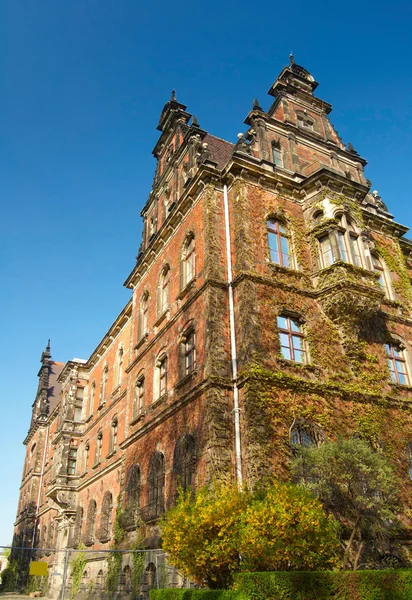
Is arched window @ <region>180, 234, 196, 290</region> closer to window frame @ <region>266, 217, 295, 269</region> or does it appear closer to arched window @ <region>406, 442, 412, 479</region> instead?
window frame @ <region>266, 217, 295, 269</region>

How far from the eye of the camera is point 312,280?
19172mm

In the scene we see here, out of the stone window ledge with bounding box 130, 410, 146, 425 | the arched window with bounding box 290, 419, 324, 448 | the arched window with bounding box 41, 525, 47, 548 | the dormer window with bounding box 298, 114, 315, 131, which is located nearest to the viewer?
the arched window with bounding box 290, 419, 324, 448

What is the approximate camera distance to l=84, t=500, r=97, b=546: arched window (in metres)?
27.1

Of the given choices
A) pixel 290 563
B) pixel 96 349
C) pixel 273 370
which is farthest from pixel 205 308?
pixel 96 349

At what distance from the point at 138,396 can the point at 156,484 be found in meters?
5.18

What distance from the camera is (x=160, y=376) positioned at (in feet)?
69.4

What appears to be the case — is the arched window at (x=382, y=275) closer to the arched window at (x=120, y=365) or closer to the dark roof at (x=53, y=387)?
the arched window at (x=120, y=365)

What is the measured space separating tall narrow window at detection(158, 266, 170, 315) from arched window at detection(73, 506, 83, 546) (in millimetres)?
16121

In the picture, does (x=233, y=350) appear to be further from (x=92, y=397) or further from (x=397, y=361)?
(x=92, y=397)

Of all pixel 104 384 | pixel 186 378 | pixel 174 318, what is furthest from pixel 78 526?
pixel 186 378

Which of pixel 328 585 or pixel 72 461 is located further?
pixel 72 461

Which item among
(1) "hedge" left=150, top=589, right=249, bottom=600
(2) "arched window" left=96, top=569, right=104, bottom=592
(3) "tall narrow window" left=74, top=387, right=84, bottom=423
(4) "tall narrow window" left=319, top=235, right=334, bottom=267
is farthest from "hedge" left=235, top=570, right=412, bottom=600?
(3) "tall narrow window" left=74, top=387, right=84, bottom=423

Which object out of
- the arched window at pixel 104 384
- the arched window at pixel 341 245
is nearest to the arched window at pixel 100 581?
the arched window at pixel 104 384

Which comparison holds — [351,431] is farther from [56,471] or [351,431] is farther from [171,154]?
[56,471]
